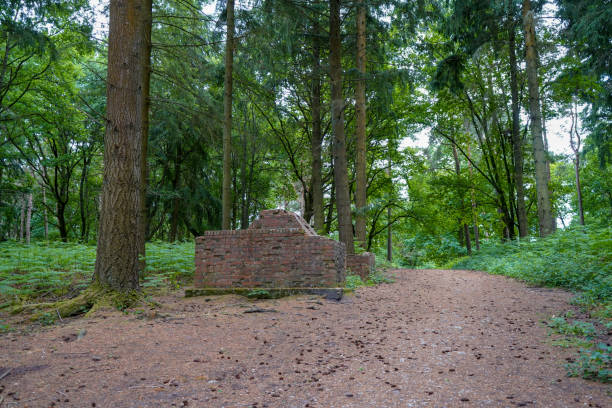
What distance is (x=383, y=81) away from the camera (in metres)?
12.3

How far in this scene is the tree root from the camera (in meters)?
5.54

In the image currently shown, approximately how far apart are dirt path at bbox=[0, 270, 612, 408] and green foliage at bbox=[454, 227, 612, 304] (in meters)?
1.21

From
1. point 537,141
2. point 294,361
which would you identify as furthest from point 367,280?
point 537,141

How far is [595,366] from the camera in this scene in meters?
3.31

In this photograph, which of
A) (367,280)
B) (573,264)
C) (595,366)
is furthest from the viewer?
(367,280)

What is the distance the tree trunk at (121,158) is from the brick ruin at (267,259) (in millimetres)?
2048

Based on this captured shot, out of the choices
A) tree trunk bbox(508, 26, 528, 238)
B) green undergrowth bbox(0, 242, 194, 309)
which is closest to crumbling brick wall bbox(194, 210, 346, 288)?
green undergrowth bbox(0, 242, 194, 309)

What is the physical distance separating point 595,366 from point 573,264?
694cm

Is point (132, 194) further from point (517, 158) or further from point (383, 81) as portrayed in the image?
point (517, 158)

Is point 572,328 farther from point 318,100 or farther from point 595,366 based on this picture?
point 318,100

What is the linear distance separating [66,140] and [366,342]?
20.4m

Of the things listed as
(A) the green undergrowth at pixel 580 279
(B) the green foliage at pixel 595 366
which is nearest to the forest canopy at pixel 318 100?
(A) the green undergrowth at pixel 580 279

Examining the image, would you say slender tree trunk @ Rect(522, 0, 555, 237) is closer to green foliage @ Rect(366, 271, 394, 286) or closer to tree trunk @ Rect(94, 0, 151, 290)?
green foliage @ Rect(366, 271, 394, 286)

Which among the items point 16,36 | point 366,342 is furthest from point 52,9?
point 366,342
